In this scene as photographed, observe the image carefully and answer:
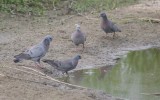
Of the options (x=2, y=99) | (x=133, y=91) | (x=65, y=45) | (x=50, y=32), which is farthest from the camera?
(x=50, y=32)

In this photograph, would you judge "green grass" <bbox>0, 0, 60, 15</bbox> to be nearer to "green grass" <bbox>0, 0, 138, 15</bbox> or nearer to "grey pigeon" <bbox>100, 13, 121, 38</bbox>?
"green grass" <bbox>0, 0, 138, 15</bbox>

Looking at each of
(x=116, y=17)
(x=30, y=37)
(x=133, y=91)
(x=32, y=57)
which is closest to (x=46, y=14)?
(x=116, y=17)

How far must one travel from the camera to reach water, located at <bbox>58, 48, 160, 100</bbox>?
9031 mm

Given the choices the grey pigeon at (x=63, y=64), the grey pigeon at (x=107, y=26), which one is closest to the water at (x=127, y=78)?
the grey pigeon at (x=63, y=64)

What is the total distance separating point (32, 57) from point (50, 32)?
11.6 ft

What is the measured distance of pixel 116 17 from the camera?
49.9 ft

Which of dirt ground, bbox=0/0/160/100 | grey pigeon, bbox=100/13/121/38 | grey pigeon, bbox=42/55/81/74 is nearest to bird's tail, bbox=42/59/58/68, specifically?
A: grey pigeon, bbox=42/55/81/74

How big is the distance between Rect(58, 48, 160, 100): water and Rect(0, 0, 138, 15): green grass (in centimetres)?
484

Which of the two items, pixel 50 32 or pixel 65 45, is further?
pixel 50 32

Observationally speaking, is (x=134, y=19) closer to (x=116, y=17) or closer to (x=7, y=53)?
(x=116, y=17)

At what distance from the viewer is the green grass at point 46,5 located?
50.6ft

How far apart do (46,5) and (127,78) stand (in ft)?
23.5

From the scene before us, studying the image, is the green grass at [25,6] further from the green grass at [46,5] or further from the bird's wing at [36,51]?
the bird's wing at [36,51]

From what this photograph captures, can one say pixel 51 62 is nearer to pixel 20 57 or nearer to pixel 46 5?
pixel 20 57
